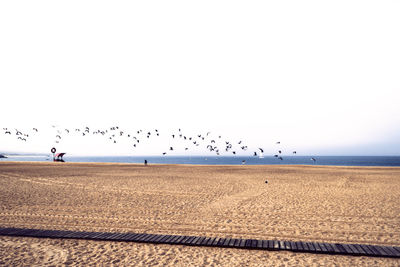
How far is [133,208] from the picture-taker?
14.6 meters

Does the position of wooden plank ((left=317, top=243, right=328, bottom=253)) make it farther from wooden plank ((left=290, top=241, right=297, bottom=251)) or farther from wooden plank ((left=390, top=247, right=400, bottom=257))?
wooden plank ((left=390, top=247, right=400, bottom=257))

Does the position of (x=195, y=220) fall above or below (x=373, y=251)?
above

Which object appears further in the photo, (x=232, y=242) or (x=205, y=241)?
(x=205, y=241)

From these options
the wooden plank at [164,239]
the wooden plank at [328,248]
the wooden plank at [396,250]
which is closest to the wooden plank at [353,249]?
the wooden plank at [328,248]

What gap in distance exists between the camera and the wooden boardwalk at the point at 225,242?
27.8 feet

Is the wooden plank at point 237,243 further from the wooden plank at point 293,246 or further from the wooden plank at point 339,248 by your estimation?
the wooden plank at point 339,248

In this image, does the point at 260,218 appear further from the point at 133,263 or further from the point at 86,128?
the point at 86,128

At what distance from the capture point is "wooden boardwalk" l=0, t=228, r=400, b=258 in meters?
8.46

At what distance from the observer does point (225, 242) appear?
29.9 ft

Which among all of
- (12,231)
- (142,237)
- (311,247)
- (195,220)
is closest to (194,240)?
(142,237)

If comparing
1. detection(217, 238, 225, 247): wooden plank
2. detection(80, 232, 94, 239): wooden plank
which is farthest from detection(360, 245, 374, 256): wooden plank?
detection(80, 232, 94, 239): wooden plank

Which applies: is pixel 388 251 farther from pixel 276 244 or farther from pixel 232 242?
pixel 232 242

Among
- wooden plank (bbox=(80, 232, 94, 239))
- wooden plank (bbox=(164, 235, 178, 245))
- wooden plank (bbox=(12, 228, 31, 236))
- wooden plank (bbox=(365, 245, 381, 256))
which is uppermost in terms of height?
wooden plank (bbox=(12, 228, 31, 236))

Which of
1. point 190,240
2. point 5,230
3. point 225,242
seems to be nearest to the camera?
point 225,242
